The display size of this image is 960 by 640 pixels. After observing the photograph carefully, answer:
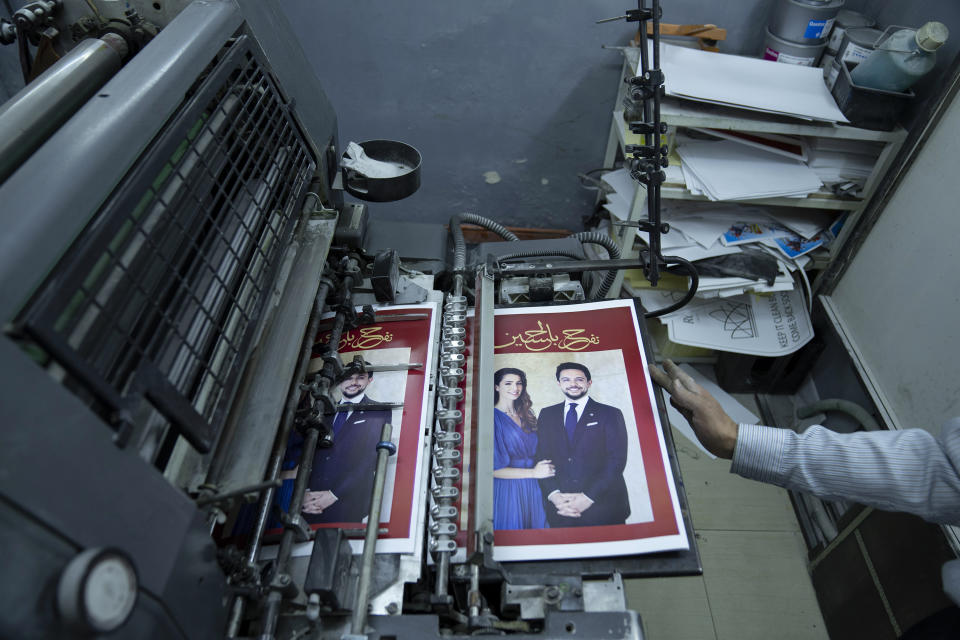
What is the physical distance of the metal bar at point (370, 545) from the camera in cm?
71

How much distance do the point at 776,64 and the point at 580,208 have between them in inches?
36.8

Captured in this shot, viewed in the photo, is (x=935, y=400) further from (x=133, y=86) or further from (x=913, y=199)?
(x=133, y=86)

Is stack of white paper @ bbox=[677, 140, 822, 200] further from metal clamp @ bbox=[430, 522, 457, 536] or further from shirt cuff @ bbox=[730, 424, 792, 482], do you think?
metal clamp @ bbox=[430, 522, 457, 536]

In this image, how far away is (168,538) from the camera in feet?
1.92

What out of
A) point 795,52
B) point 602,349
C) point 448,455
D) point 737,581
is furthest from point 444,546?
point 795,52

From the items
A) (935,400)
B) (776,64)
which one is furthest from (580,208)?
(935,400)

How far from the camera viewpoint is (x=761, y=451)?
3.26ft

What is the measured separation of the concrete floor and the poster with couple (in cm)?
85

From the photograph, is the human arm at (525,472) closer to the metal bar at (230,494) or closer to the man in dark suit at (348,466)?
the man in dark suit at (348,466)

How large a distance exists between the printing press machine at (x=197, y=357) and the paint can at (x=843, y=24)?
39.8 inches

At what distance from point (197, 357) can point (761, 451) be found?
0.88m

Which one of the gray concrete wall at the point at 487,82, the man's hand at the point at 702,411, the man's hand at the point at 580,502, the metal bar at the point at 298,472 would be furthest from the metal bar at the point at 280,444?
the gray concrete wall at the point at 487,82

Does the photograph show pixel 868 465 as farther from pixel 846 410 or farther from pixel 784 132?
pixel 784 132

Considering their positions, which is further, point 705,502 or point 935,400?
point 705,502
